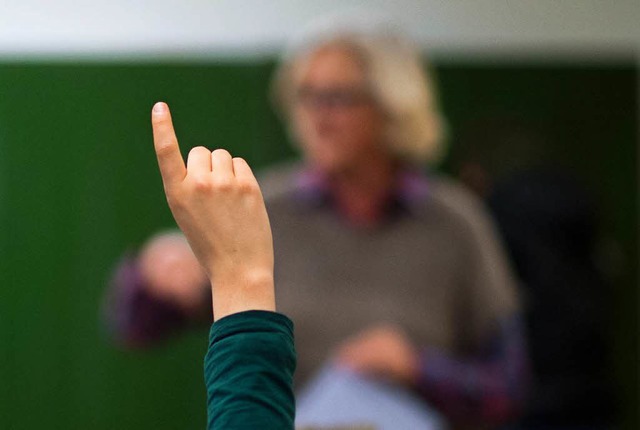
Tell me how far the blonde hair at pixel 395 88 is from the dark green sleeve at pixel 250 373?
66.9 inches

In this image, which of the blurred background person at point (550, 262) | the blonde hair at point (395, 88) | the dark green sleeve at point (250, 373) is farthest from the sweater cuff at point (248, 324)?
the blurred background person at point (550, 262)

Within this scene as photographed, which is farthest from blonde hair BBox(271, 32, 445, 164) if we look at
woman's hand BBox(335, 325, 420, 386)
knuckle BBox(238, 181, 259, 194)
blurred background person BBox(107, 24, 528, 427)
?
knuckle BBox(238, 181, 259, 194)

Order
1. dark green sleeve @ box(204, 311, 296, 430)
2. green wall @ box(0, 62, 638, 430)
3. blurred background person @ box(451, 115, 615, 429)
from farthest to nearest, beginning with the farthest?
blurred background person @ box(451, 115, 615, 429), green wall @ box(0, 62, 638, 430), dark green sleeve @ box(204, 311, 296, 430)

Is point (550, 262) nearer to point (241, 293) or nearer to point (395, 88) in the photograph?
point (395, 88)

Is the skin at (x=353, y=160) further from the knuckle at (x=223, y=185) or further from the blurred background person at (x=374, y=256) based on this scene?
the knuckle at (x=223, y=185)

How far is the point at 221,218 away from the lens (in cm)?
60

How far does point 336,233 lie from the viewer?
228 cm

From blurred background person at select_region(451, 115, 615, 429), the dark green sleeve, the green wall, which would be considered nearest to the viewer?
the dark green sleeve

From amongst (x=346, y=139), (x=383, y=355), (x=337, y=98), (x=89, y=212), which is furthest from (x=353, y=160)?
(x=89, y=212)

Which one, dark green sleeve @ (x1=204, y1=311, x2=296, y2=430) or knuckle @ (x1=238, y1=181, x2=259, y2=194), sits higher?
knuckle @ (x1=238, y1=181, x2=259, y2=194)

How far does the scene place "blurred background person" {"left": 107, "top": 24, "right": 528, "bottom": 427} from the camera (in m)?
2.21

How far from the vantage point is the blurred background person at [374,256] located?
221 cm

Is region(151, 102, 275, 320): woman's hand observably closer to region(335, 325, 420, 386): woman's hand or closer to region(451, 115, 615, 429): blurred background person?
region(335, 325, 420, 386): woman's hand

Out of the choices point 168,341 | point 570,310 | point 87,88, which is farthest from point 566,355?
point 87,88
